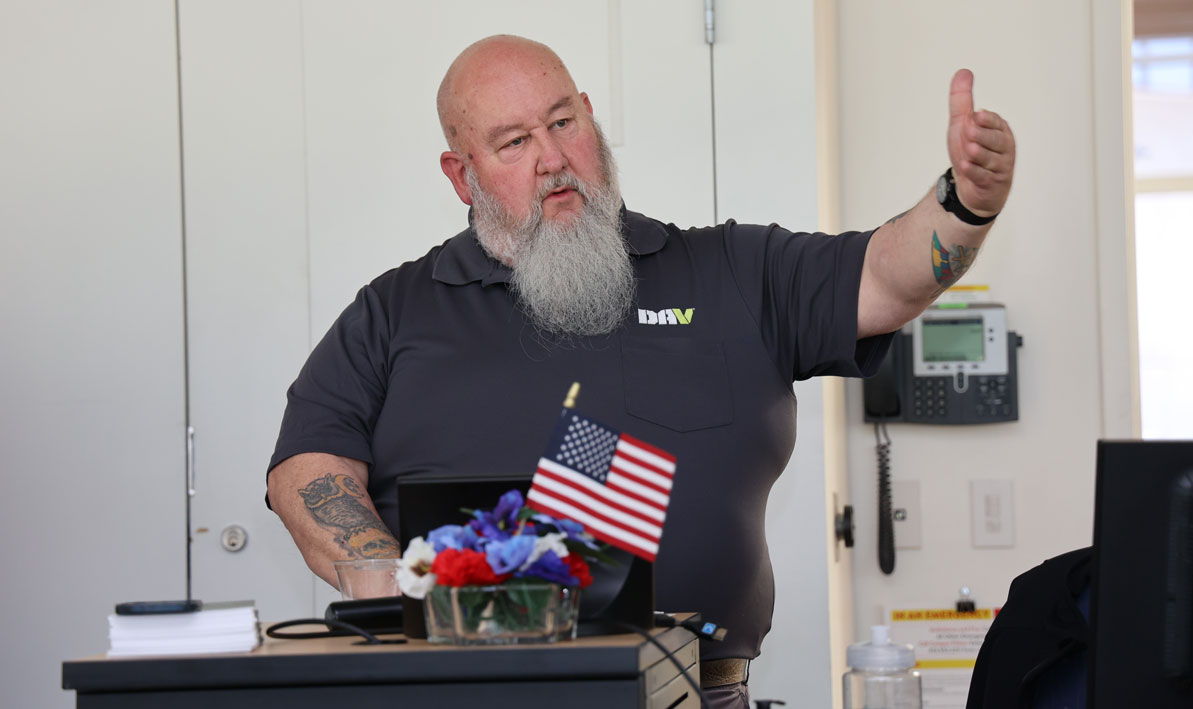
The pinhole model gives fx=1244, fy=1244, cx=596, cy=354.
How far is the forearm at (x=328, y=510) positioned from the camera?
6.48 feet

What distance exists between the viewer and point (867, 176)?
3148mm

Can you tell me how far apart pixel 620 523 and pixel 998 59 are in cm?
230

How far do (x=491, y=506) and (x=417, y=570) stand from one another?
0.11m

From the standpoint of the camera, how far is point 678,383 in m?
2.06

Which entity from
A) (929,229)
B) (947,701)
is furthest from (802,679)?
(929,229)

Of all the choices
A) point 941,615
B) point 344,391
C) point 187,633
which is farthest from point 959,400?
point 187,633

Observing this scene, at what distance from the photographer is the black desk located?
3.55ft

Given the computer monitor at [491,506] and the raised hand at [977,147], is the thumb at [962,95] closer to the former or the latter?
the raised hand at [977,147]

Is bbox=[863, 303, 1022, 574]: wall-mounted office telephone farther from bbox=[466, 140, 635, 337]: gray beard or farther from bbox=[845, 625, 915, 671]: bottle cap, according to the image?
bbox=[845, 625, 915, 671]: bottle cap

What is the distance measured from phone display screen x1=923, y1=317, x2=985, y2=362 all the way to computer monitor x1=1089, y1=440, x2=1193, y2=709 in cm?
177

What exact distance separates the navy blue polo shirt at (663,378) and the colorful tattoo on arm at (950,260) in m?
0.17

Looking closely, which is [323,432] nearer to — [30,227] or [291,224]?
[291,224]

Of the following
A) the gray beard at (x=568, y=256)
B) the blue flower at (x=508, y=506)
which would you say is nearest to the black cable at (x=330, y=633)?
the blue flower at (x=508, y=506)

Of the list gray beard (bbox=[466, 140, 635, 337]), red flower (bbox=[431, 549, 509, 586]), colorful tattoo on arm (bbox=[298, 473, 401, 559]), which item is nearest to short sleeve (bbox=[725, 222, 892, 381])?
gray beard (bbox=[466, 140, 635, 337])
